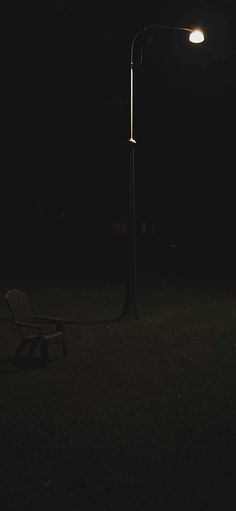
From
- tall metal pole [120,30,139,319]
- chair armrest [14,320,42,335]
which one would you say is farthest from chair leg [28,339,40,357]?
tall metal pole [120,30,139,319]

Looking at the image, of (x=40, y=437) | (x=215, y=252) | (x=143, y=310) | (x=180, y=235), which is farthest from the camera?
(x=180, y=235)

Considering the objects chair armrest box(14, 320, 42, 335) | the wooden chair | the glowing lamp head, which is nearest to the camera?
chair armrest box(14, 320, 42, 335)

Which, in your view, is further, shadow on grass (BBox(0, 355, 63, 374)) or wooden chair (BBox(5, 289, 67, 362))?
wooden chair (BBox(5, 289, 67, 362))

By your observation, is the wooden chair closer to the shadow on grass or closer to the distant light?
the shadow on grass

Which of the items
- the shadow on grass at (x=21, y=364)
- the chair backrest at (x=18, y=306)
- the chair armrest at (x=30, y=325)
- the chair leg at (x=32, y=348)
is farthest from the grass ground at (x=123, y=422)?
the chair backrest at (x=18, y=306)

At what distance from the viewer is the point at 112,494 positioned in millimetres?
5105

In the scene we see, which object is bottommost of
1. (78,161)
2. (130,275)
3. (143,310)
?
(143,310)

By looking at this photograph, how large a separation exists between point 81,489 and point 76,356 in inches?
233

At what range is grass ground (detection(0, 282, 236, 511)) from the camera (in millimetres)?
5168

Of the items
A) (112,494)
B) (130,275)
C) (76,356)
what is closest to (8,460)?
(112,494)

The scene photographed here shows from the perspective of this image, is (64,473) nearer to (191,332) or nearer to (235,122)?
(191,332)

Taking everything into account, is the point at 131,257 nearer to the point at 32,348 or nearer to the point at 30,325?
the point at 32,348

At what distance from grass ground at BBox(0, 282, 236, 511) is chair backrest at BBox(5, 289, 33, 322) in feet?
2.34

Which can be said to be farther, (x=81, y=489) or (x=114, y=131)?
(x=114, y=131)
